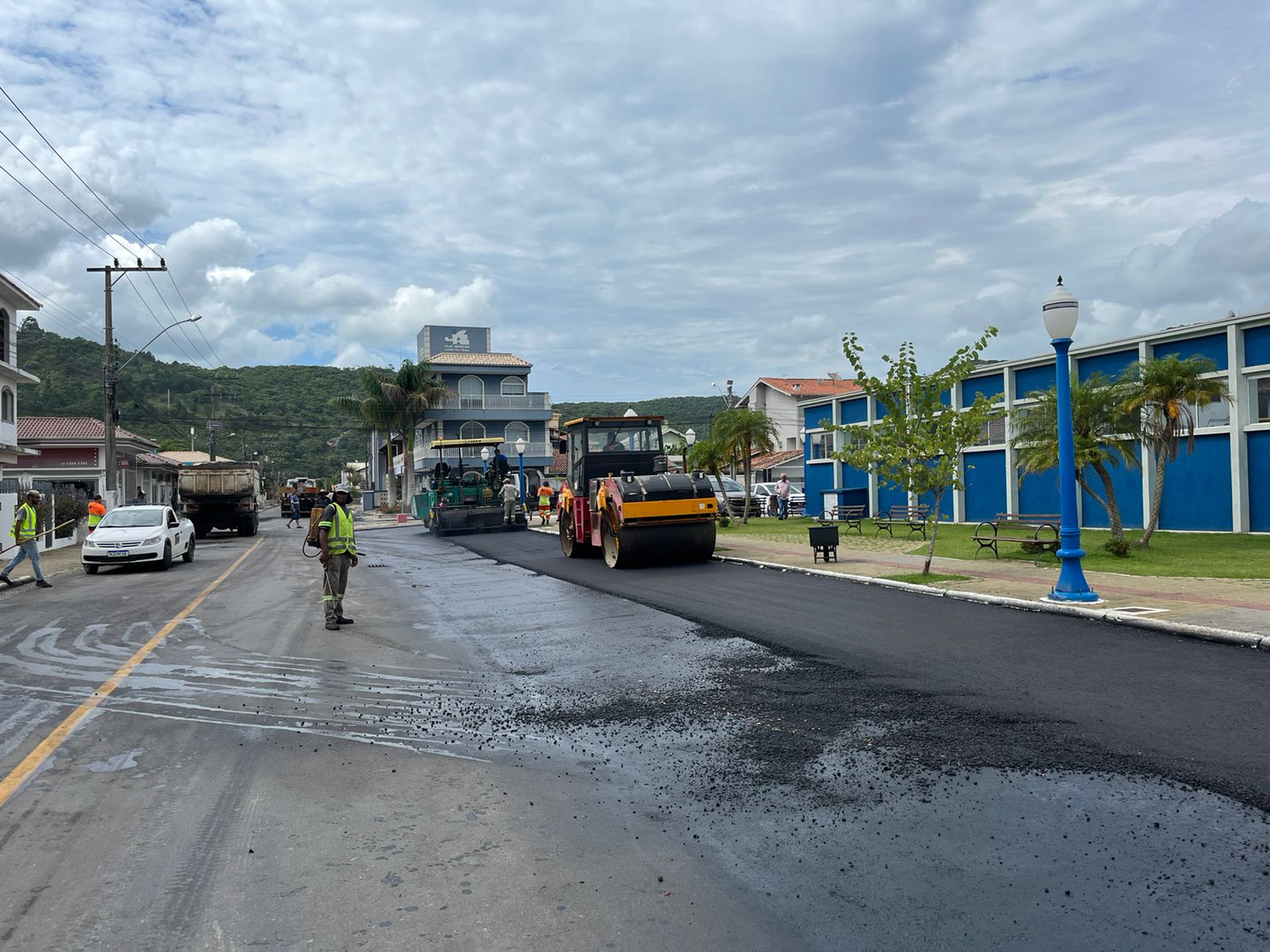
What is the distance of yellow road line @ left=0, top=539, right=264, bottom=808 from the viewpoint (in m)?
5.69

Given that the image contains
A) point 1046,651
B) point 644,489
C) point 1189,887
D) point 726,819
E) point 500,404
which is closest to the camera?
point 1189,887

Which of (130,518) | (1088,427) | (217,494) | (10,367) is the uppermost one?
(10,367)

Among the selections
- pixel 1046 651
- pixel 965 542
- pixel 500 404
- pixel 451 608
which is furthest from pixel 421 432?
pixel 1046 651

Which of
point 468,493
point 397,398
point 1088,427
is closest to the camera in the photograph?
point 1088,427

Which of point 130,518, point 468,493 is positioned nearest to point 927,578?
point 130,518

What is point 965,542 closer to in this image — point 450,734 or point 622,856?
point 450,734

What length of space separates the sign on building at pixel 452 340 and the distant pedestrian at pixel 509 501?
35032 mm

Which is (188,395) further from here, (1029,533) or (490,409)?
(1029,533)

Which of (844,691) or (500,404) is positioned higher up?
(500,404)

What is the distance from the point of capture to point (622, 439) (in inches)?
800

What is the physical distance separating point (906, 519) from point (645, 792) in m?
26.8

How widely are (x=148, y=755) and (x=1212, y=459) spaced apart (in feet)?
79.8

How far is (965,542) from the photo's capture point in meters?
22.6

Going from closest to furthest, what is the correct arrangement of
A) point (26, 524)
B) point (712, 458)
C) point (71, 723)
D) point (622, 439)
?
point (71, 723), point (26, 524), point (622, 439), point (712, 458)
